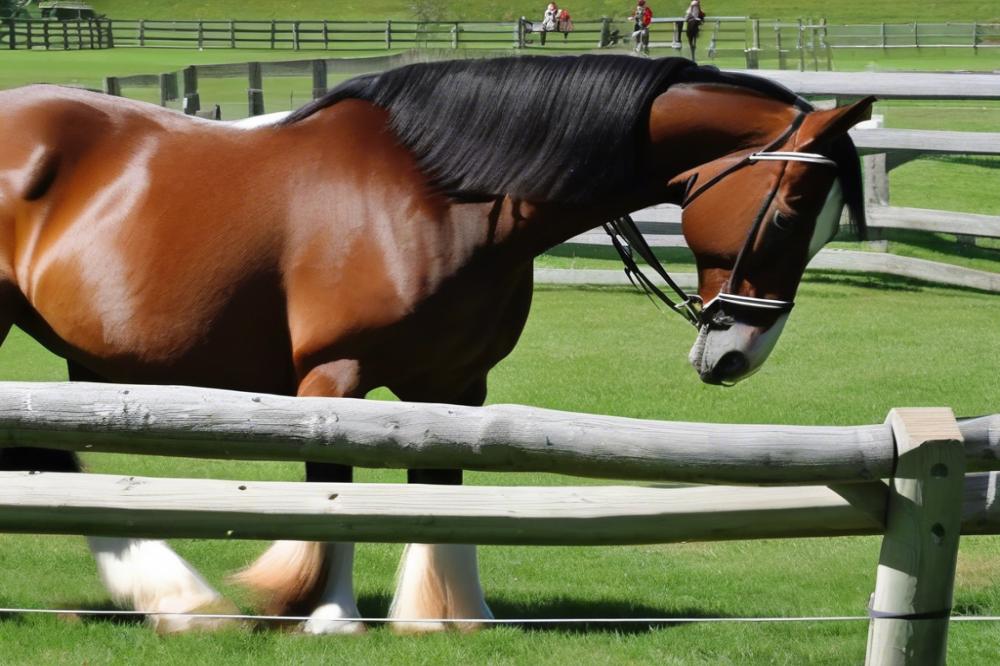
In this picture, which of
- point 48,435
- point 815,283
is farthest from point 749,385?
point 48,435

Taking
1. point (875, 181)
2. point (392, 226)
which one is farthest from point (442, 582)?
point (875, 181)

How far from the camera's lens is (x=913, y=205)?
17219 mm

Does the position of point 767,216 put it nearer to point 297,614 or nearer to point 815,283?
point 297,614

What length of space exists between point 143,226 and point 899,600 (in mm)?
2973

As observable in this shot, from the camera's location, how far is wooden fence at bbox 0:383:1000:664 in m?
3.12

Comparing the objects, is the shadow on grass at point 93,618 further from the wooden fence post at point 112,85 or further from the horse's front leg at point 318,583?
the wooden fence post at point 112,85

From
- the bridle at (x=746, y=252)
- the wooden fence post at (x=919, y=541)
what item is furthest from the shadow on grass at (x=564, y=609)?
the wooden fence post at (x=919, y=541)

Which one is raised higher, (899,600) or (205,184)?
(205,184)

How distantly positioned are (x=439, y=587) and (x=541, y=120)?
1759 mm

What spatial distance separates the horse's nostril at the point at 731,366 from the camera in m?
4.27

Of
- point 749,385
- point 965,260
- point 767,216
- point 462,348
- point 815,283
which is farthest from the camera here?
point 965,260

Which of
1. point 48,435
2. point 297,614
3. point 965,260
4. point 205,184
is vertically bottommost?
point 965,260

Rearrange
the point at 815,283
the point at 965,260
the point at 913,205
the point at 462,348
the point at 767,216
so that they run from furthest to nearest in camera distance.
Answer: the point at 913,205, the point at 965,260, the point at 815,283, the point at 462,348, the point at 767,216

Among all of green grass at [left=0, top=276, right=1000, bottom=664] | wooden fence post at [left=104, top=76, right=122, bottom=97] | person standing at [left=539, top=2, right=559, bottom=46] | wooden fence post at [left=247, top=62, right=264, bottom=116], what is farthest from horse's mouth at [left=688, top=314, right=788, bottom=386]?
person standing at [left=539, top=2, right=559, bottom=46]
